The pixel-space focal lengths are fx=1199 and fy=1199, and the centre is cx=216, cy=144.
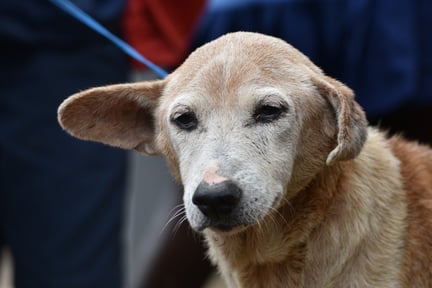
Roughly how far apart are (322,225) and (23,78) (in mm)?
2409

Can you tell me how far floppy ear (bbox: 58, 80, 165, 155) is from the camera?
4.68 m

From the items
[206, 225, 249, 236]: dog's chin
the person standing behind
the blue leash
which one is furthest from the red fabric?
[206, 225, 249, 236]: dog's chin

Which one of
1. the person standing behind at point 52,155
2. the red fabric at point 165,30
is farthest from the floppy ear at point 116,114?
the red fabric at point 165,30

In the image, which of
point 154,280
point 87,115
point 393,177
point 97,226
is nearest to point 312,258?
point 393,177

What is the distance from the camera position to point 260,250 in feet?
14.6

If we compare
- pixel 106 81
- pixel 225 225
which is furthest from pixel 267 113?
pixel 106 81

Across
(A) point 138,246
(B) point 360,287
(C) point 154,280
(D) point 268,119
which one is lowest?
(A) point 138,246

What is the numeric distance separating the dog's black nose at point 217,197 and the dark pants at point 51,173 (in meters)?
2.43

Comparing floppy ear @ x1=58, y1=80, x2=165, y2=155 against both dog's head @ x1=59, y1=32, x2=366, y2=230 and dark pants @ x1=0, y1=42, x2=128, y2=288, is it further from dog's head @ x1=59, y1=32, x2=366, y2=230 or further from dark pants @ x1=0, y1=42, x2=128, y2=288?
dark pants @ x1=0, y1=42, x2=128, y2=288

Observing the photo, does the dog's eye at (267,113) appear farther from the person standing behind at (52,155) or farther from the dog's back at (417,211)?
the person standing behind at (52,155)

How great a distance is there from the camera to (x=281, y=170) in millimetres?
4199

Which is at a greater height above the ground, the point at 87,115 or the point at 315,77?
the point at 315,77

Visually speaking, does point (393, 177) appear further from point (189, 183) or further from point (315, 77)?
point (189, 183)

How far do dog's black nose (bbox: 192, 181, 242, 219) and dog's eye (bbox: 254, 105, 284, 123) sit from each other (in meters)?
0.32
